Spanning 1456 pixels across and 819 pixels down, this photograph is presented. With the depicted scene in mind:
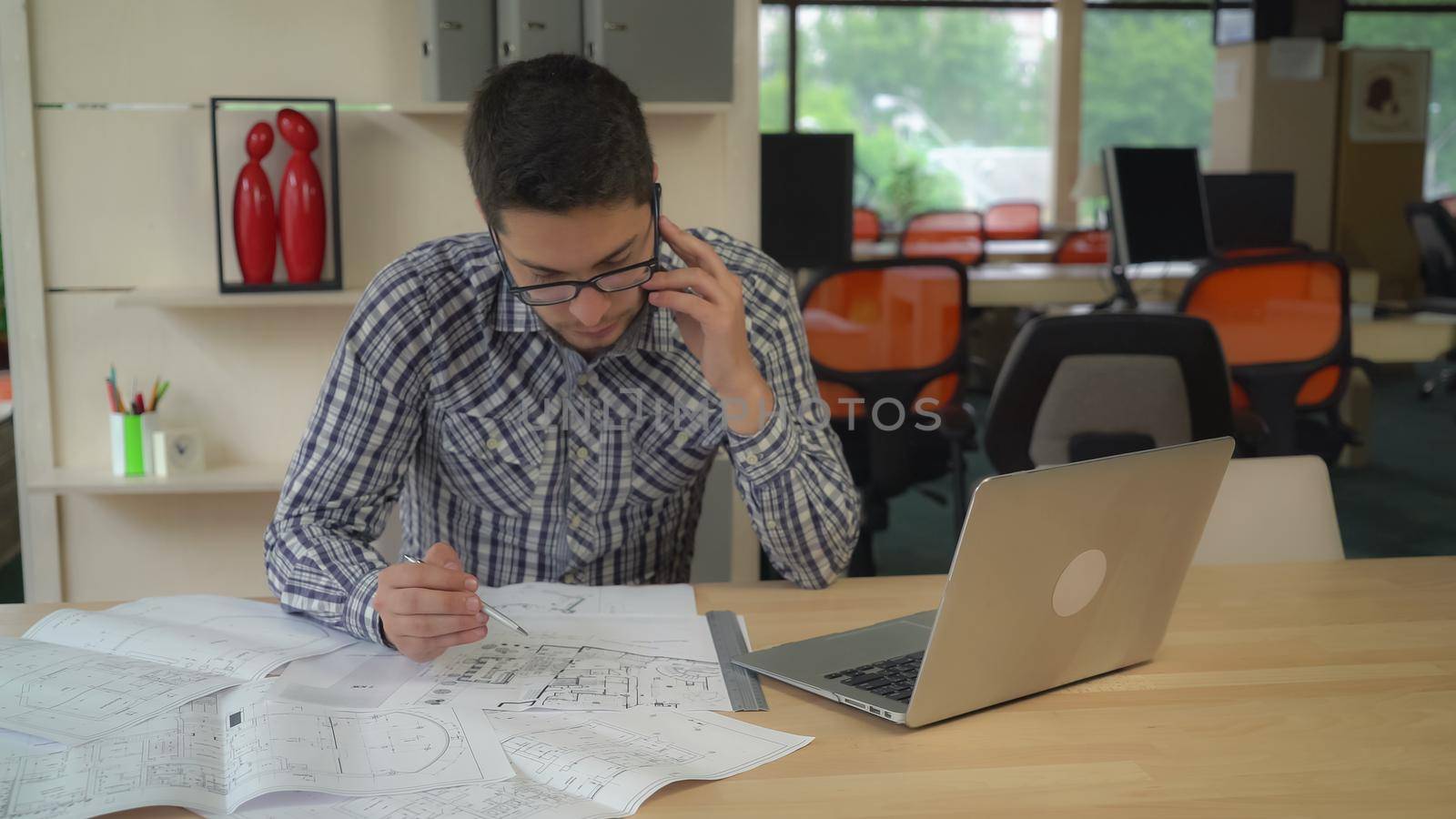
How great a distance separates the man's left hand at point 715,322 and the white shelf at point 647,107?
121 cm

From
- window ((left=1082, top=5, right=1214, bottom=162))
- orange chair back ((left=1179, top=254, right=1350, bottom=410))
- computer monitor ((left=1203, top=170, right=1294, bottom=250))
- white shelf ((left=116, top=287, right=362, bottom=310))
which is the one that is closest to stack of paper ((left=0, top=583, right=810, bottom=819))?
white shelf ((left=116, top=287, right=362, bottom=310))

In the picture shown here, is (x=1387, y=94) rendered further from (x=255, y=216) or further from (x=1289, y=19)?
(x=255, y=216)

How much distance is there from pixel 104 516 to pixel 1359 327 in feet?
11.1

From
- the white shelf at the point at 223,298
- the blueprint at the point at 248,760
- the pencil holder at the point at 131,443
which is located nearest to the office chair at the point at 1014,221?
the white shelf at the point at 223,298

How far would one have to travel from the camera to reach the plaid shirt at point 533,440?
5.03 feet

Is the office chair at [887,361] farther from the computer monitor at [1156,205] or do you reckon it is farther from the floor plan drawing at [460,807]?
the floor plan drawing at [460,807]

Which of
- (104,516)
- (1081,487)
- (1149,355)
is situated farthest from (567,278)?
(104,516)

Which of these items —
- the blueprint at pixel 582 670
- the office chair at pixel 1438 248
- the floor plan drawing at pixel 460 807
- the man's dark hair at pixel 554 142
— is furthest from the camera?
the office chair at pixel 1438 248

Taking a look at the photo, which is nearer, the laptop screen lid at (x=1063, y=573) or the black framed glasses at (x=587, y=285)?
the laptop screen lid at (x=1063, y=573)

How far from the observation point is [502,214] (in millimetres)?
1379

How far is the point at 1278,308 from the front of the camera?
3.54 metres

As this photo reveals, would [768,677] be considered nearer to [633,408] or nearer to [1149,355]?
[633,408]

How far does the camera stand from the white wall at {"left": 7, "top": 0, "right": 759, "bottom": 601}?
2729 mm

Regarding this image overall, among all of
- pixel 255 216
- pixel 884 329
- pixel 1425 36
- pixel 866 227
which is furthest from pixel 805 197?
pixel 1425 36
